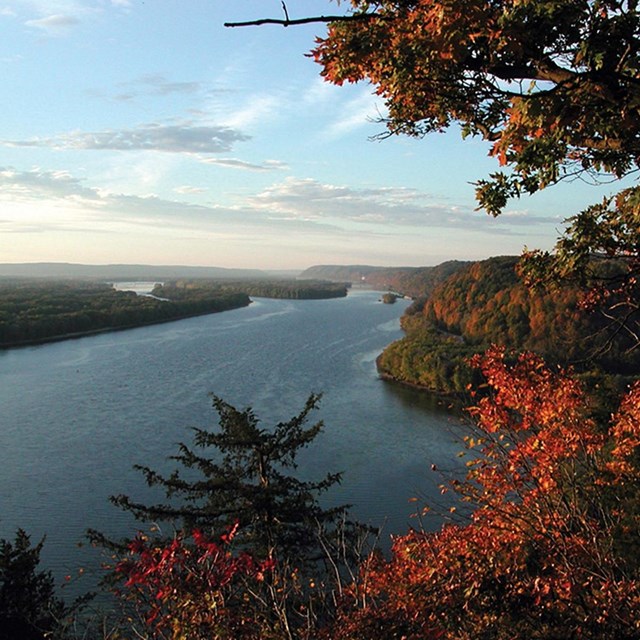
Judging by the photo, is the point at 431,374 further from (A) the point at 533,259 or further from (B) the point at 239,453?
(A) the point at 533,259

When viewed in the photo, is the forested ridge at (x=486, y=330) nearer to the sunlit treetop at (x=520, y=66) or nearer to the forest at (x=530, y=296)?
the forest at (x=530, y=296)

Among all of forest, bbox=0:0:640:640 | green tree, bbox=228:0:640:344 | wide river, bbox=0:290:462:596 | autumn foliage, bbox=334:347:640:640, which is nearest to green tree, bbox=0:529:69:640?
forest, bbox=0:0:640:640

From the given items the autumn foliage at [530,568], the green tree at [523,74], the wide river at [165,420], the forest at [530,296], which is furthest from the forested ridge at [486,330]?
the green tree at [523,74]

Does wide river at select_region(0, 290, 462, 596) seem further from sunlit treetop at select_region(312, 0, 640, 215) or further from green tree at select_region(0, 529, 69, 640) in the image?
green tree at select_region(0, 529, 69, 640)

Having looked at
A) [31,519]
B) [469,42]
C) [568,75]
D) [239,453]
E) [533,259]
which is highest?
[469,42]

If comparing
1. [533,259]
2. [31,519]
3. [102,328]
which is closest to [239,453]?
[533,259]

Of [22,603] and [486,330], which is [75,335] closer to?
[486,330]

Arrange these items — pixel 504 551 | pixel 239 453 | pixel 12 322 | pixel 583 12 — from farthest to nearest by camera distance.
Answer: pixel 12 322 → pixel 239 453 → pixel 504 551 → pixel 583 12
